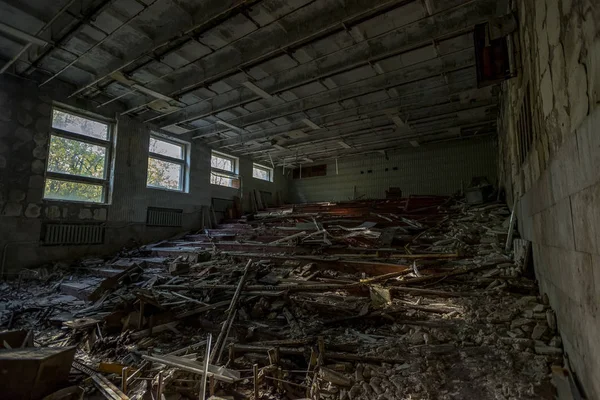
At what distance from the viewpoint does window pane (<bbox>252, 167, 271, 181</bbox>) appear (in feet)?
44.6

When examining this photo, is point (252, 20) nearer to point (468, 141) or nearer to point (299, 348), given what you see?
point (299, 348)

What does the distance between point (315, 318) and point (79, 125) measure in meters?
7.67

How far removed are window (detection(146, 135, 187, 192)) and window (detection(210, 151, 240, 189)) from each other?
137cm

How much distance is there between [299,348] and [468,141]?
10626mm

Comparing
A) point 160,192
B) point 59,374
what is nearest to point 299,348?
point 59,374

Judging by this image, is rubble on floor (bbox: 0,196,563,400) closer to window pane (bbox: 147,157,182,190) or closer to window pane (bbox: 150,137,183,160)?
window pane (bbox: 147,157,182,190)

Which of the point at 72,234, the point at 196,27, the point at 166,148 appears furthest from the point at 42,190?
the point at 196,27

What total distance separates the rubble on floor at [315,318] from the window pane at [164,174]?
269 cm

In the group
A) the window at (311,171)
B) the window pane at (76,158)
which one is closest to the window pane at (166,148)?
the window pane at (76,158)

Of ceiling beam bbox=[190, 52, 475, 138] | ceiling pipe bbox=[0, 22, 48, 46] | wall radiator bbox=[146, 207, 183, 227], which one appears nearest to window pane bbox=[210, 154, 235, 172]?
wall radiator bbox=[146, 207, 183, 227]

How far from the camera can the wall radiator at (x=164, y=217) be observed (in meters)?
8.88

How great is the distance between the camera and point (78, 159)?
733cm

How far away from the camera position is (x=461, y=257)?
5.09 metres

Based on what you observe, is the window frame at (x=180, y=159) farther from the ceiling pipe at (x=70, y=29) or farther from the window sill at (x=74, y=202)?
the ceiling pipe at (x=70, y=29)
